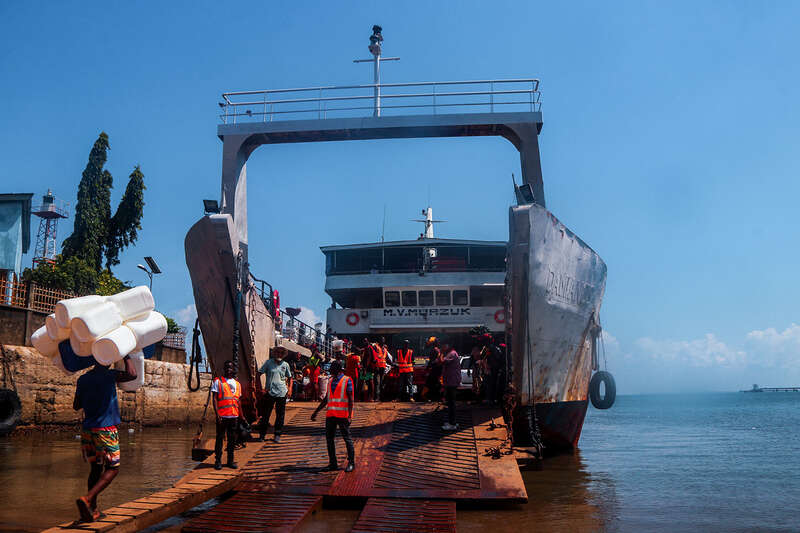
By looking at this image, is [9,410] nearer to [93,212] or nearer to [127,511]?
[127,511]

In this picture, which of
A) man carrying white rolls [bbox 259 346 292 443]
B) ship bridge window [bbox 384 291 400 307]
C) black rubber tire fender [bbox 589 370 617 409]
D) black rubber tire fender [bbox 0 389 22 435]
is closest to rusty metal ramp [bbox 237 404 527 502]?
man carrying white rolls [bbox 259 346 292 443]

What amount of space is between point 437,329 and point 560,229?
33.1ft

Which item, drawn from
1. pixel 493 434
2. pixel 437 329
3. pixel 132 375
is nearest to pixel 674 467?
pixel 437 329

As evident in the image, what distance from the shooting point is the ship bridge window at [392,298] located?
66.5ft

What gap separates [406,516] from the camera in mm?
6320

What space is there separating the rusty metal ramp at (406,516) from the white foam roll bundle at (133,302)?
2.78 metres

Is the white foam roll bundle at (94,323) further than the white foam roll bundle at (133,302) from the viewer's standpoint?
No

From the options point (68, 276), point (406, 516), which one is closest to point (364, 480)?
point (406, 516)

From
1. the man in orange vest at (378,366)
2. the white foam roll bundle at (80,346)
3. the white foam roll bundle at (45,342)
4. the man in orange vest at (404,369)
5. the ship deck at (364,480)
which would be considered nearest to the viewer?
the white foam roll bundle at (80,346)

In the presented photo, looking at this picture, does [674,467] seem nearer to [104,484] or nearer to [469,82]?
[469,82]

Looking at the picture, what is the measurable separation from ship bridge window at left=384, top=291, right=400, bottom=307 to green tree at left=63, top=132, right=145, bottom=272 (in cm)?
1659

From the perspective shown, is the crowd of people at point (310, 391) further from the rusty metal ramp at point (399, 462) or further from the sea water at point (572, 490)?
the sea water at point (572, 490)

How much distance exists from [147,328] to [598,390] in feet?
35.3

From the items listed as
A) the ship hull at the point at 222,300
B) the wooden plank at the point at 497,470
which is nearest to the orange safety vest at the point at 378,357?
the ship hull at the point at 222,300
